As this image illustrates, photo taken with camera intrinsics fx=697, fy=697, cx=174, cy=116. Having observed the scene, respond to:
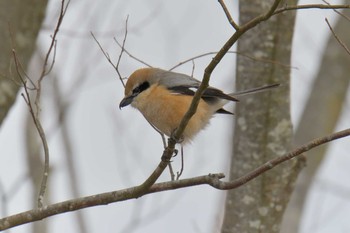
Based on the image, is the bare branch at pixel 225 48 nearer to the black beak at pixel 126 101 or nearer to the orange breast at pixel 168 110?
the orange breast at pixel 168 110

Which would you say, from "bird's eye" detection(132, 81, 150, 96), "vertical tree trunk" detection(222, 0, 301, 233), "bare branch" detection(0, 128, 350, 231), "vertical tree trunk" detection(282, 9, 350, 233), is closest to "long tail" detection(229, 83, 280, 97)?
"vertical tree trunk" detection(222, 0, 301, 233)

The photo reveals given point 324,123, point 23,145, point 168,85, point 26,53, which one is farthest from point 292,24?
point 23,145

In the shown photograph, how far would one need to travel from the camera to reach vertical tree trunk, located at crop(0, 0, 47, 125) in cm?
384

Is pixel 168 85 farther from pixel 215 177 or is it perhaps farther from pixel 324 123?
pixel 324 123

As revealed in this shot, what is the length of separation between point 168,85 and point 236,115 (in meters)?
0.53

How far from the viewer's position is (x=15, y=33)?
3930mm

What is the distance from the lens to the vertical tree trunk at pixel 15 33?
3.84 metres

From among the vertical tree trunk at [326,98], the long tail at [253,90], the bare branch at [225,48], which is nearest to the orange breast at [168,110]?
the long tail at [253,90]

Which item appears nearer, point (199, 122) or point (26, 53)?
point (199, 122)

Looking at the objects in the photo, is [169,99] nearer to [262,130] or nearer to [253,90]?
[253,90]

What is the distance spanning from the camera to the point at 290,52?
3990 mm

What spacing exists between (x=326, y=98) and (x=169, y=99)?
3.49m

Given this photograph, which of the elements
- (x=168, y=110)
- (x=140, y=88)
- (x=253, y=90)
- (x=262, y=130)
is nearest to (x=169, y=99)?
(x=168, y=110)

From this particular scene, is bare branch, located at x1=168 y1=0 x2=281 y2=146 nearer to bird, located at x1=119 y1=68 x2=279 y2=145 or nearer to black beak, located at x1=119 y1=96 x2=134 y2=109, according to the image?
bird, located at x1=119 y1=68 x2=279 y2=145
